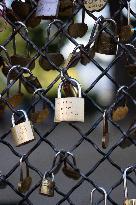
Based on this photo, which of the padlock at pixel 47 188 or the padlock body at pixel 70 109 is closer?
the padlock body at pixel 70 109

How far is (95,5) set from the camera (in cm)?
171

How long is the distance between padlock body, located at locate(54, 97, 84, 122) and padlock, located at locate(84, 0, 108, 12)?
337 millimetres

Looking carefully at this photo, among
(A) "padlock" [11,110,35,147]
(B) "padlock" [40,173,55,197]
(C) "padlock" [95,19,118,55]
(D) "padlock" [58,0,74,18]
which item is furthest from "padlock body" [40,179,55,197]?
(D) "padlock" [58,0,74,18]

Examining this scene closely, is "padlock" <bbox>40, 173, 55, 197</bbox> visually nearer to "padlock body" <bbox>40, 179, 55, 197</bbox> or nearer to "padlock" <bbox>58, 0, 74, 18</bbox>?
"padlock body" <bbox>40, 179, 55, 197</bbox>

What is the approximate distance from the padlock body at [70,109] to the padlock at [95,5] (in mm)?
337

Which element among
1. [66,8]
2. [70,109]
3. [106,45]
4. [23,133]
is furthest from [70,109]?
[66,8]

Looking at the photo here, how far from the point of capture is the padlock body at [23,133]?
1.62m

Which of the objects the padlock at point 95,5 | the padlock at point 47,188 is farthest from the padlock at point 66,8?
the padlock at point 47,188

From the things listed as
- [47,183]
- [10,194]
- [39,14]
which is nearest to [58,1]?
[39,14]

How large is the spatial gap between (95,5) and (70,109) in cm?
39

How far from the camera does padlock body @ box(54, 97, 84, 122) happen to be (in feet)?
5.08

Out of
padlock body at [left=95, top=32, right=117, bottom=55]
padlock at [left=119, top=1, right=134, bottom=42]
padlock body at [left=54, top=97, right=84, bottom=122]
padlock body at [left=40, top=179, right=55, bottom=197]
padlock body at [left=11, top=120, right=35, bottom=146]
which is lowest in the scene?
padlock body at [left=40, top=179, right=55, bottom=197]

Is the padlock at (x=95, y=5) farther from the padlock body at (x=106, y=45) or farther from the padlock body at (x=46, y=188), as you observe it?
the padlock body at (x=46, y=188)

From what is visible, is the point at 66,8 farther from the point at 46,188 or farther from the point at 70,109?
the point at 46,188
